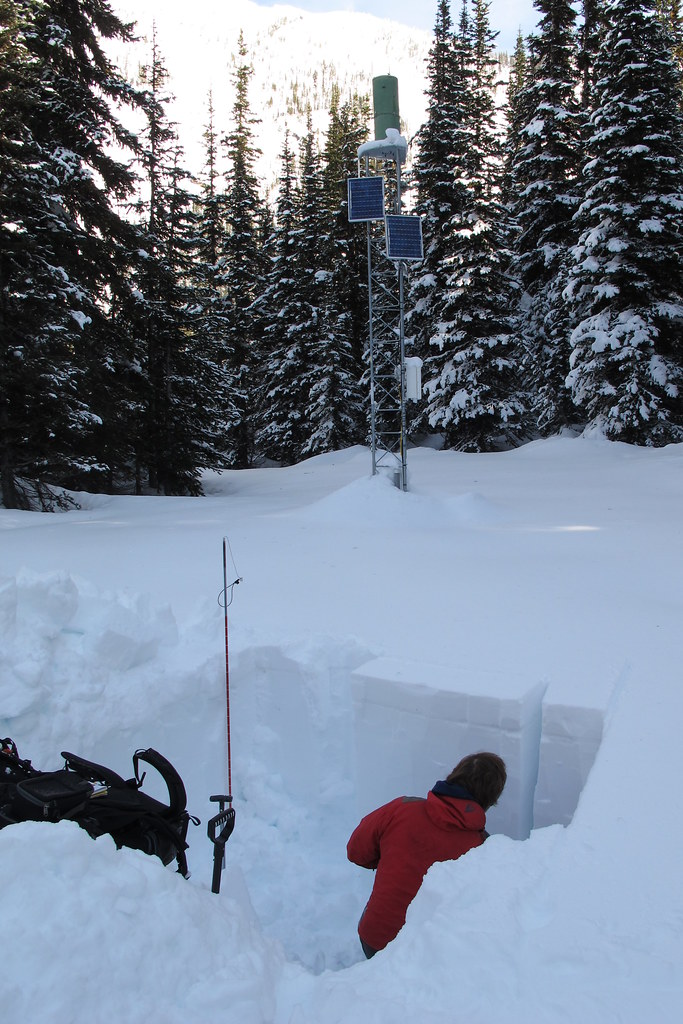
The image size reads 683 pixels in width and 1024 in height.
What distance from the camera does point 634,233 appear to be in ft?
55.0

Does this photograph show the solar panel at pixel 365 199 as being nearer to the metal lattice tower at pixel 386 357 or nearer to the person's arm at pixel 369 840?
the metal lattice tower at pixel 386 357

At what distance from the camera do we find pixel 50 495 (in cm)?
1212

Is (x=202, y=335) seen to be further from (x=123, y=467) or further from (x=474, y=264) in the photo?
A: (x=474, y=264)

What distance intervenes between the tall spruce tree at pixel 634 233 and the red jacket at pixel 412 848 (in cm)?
1538

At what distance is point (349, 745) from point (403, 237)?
8629mm

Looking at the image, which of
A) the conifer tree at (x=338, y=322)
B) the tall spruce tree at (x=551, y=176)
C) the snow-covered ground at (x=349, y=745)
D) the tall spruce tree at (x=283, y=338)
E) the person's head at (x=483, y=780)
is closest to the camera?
the snow-covered ground at (x=349, y=745)

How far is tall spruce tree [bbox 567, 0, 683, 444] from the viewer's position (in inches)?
640

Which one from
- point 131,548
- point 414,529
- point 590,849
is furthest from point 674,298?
point 590,849

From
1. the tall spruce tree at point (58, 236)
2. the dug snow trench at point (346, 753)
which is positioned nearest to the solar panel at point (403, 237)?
the tall spruce tree at point (58, 236)

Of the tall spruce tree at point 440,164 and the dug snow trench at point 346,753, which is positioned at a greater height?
the tall spruce tree at point 440,164

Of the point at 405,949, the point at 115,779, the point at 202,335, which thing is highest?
the point at 202,335

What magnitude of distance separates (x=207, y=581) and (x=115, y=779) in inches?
154

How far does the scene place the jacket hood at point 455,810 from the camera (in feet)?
9.36

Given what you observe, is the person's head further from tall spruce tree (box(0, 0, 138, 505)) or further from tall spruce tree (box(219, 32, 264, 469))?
tall spruce tree (box(219, 32, 264, 469))
